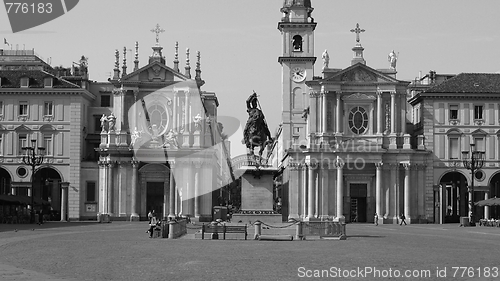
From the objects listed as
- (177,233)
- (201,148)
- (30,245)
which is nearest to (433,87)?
(201,148)

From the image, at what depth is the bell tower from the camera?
107 m

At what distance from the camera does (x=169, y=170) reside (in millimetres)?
94312

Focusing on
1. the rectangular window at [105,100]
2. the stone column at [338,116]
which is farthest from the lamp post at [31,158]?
the stone column at [338,116]

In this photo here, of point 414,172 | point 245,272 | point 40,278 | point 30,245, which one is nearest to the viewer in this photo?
point 40,278

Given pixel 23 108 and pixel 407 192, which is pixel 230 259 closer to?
pixel 407 192

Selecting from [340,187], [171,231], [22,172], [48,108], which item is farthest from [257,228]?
[48,108]

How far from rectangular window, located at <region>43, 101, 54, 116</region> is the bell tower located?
95.2ft

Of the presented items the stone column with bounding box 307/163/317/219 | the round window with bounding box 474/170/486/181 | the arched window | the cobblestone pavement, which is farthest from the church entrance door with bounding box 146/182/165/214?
A: the cobblestone pavement

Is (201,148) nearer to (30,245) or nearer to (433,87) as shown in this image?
(433,87)

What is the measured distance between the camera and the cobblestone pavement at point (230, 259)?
26.9 meters

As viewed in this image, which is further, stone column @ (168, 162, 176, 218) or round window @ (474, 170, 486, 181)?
stone column @ (168, 162, 176, 218)

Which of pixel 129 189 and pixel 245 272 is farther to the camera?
pixel 129 189

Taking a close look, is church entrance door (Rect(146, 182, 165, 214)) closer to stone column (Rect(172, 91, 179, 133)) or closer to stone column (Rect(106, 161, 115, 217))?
stone column (Rect(106, 161, 115, 217))

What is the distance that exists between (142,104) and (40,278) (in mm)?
70575
